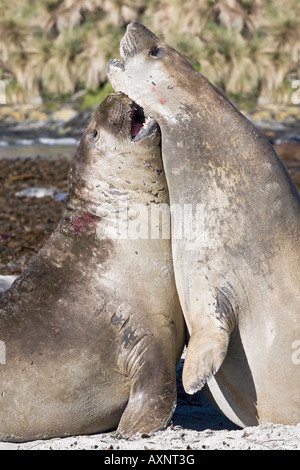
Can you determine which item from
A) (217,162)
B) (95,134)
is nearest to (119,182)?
(95,134)

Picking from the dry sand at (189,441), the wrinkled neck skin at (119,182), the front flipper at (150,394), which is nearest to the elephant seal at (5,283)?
the wrinkled neck skin at (119,182)

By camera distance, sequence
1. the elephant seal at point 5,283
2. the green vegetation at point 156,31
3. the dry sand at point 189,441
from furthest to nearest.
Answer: the green vegetation at point 156,31
the elephant seal at point 5,283
the dry sand at point 189,441

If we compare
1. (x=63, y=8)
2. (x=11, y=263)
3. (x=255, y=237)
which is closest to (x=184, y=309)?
(x=255, y=237)

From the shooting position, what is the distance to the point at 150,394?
431 centimetres

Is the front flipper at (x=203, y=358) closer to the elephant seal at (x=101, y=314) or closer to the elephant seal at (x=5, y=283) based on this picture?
the elephant seal at (x=101, y=314)

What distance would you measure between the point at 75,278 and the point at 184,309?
0.68 metres

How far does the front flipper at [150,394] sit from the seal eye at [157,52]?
1724mm

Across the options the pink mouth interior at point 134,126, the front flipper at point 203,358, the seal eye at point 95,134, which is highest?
the pink mouth interior at point 134,126

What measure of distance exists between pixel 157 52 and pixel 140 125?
460 mm

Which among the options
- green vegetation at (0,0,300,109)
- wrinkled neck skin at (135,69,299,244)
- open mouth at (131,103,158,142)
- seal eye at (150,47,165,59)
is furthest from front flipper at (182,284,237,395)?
green vegetation at (0,0,300,109)

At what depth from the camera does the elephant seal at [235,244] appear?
4.35 meters

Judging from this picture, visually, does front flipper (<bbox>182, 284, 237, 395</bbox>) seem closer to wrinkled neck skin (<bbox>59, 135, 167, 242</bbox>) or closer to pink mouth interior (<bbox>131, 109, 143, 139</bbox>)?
wrinkled neck skin (<bbox>59, 135, 167, 242</bbox>)

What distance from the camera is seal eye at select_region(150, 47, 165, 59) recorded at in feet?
15.4

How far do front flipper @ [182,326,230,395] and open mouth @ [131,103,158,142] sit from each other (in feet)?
4.13
